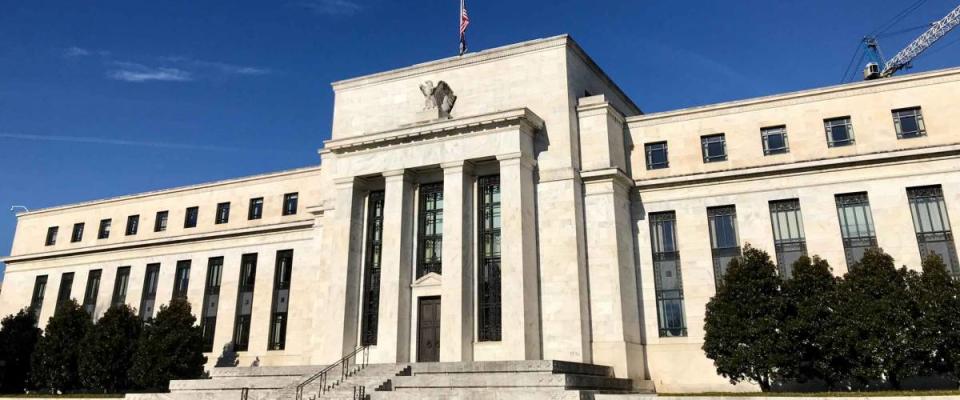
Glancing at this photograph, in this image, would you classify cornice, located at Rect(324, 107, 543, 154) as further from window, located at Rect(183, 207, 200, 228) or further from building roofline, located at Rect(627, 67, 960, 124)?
window, located at Rect(183, 207, 200, 228)

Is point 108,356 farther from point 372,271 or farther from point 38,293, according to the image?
point 38,293

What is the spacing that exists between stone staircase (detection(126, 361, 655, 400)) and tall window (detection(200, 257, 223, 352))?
44.2ft

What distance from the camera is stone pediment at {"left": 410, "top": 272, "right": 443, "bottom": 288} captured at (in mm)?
32844

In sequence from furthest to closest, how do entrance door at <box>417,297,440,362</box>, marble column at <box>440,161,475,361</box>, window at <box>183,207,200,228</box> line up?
window at <box>183,207,200,228</box> < entrance door at <box>417,297,440,362</box> < marble column at <box>440,161,475,361</box>

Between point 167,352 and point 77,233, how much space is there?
71.8ft

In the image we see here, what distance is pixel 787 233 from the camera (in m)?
31.6

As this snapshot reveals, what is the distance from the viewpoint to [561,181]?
32.6m

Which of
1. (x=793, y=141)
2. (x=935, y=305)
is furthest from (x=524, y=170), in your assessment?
(x=935, y=305)

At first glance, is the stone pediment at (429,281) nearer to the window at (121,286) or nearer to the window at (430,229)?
the window at (430,229)

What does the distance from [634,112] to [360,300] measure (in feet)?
63.5

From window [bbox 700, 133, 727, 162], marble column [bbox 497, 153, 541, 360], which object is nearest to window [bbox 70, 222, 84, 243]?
marble column [bbox 497, 153, 541, 360]

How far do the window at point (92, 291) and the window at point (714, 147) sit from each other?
39.2 meters

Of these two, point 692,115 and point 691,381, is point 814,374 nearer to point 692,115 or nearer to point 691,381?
point 691,381

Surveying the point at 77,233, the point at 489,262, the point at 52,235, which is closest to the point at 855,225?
the point at 489,262
